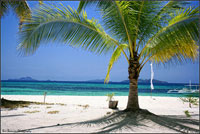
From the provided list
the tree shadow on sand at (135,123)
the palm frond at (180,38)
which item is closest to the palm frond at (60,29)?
the palm frond at (180,38)

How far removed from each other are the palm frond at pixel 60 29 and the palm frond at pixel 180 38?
4.84 feet

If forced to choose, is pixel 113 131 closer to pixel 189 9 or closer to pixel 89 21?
pixel 89 21

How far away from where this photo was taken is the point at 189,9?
4.33 meters

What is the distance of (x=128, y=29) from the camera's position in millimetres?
4773

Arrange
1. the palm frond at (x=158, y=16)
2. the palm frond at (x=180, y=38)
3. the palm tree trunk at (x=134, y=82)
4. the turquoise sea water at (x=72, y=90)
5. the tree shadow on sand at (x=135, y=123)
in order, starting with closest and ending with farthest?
the tree shadow on sand at (x=135, y=123) → the palm frond at (x=180, y=38) → the palm frond at (x=158, y=16) → the palm tree trunk at (x=134, y=82) → the turquoise sea water at (x=72, y=90)

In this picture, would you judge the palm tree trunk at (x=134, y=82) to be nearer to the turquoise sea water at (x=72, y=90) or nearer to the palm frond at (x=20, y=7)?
the palm frond at (x=20, y=7)

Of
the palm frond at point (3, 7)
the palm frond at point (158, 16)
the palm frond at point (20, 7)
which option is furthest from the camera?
the palm frond at point (20, 7)

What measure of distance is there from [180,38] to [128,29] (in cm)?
144

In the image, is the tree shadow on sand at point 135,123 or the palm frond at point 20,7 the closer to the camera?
the tree shadow on sand at point 135,123

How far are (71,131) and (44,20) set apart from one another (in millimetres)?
2882

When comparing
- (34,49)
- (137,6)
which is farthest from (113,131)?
(137,6)

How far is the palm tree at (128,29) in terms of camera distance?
14.0ft

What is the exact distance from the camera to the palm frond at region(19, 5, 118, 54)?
4250mm

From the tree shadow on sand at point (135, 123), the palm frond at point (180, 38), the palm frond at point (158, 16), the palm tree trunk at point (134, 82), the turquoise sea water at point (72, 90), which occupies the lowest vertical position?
the turquoise sea water at point (72, 90)
